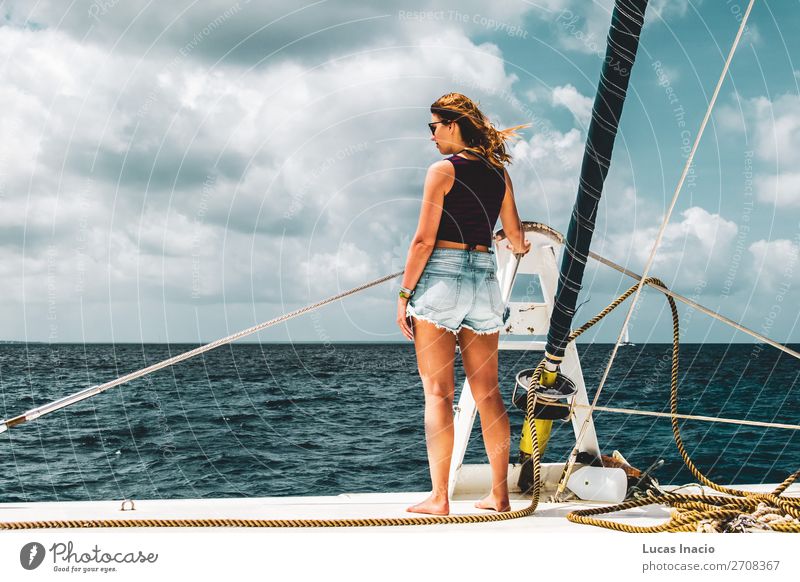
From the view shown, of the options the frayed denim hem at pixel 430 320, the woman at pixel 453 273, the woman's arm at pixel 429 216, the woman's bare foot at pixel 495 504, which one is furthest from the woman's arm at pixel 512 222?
the woman's bare foot at pixel 495 504

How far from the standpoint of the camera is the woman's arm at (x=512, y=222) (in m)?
3.15

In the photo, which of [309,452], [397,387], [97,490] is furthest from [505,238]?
[397,387]

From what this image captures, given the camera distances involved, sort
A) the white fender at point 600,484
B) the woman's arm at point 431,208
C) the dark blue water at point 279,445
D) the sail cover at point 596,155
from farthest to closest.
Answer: the dark blue water at point 279,445
the white fender at point 600,484
the woman's arm at point 431,208
the sail cover at point 596,155

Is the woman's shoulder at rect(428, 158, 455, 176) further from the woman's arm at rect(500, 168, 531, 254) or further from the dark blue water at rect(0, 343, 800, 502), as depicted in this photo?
the dark blue water at rect(0, 343, 800, 502)

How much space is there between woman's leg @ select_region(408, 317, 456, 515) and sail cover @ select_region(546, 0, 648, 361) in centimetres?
66

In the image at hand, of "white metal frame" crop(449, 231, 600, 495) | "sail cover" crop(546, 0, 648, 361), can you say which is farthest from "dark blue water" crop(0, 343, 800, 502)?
"sail cover" crop(546, 0, 648, 361)

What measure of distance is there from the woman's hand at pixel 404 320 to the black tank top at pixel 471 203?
1.06 ft

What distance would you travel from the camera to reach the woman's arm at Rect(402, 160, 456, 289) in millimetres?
2863

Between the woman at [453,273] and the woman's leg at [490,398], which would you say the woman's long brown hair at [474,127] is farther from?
the woman's leg at [490,398]

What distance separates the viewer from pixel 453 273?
2947mm

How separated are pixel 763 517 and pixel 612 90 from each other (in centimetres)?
180

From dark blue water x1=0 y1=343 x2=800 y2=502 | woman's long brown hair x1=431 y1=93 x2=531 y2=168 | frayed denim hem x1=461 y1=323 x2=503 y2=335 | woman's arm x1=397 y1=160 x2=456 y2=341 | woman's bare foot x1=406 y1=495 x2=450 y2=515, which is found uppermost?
woman's long brown hair x1=431 y1=93 x2=531 y2=168

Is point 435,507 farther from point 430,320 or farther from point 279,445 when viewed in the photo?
point 279,445

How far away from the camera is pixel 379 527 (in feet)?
8.72
